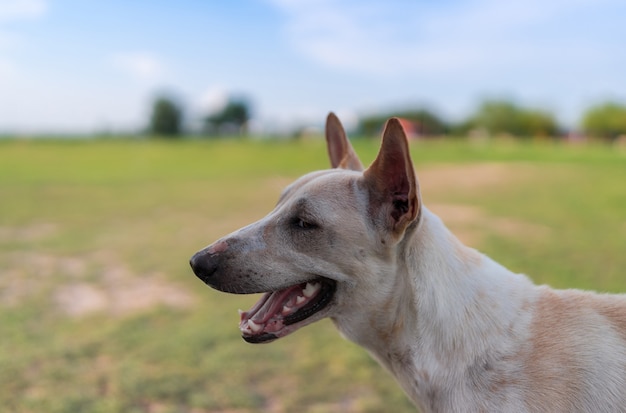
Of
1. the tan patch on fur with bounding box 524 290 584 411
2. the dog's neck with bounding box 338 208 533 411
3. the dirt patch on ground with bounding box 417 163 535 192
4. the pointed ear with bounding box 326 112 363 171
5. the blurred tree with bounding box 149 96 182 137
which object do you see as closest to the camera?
the tan patch on fur with bounding box 524 290 584 411

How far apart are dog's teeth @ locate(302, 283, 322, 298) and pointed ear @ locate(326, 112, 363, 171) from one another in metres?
0.75

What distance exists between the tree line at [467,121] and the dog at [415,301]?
112ft

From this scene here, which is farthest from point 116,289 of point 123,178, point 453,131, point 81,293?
point 453,131

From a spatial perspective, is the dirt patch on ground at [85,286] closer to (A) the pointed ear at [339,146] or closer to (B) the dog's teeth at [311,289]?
(A) the pointed ear at [339,146]

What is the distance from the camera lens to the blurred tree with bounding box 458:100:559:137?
44.4 meters

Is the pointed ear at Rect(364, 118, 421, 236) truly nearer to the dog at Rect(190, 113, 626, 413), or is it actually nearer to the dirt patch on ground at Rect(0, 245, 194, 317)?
the dog at Rect(190, 113, 626, 413)

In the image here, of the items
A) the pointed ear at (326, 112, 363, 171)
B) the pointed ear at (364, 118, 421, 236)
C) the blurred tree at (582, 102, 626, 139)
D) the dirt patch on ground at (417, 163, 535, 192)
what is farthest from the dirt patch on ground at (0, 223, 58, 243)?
the blurred tree at (582, 102, 626, 139)

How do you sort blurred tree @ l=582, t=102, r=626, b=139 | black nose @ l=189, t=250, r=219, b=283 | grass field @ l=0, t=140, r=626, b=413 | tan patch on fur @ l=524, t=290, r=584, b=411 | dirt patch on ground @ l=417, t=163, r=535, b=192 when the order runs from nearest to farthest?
tan patch on fur @ l=524, t=290, r=584, b=411, black nose @ l=189, t=250, r=219, b=283, grass field @ l=0, t=140, r=626, b=413, dirt patch on ground @ l=417, t=163, r=535, b=192, blurred tree @ l=582, t=102, r=626, b=139

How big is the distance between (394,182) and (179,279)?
210 inches

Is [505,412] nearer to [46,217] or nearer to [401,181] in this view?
[401,181]

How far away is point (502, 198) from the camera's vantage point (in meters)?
14.3

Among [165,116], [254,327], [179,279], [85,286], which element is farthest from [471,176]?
[165,116]

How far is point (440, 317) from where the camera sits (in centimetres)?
213

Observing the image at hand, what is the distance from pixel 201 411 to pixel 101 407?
703 millimetres
